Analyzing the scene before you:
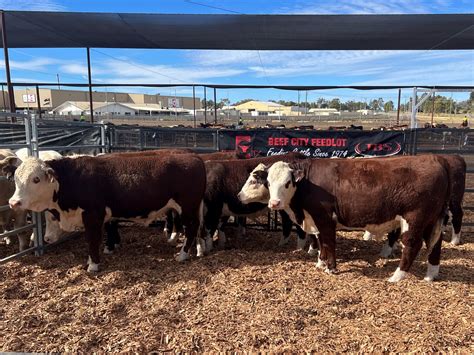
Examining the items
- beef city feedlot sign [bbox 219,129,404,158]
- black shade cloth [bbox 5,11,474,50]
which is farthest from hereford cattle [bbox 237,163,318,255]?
black shade cloth [bbox 5,11,474,50]

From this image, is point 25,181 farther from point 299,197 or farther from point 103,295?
point 299,197

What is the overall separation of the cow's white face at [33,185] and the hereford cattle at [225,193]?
2.23m

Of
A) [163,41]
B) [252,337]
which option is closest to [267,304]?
[252,337]

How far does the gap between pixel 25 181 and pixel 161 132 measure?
12.3ft

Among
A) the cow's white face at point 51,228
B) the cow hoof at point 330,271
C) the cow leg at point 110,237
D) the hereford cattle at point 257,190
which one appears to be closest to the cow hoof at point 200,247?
the hereford cattle at point 257,190

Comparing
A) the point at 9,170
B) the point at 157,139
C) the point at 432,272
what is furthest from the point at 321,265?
the point at 157,139

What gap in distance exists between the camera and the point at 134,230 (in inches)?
278

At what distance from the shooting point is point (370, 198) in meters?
4.74

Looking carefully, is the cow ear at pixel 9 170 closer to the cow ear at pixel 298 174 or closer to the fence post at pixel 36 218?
A: the fence post at pixel 36 218

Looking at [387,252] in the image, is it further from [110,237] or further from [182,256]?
[110,237]

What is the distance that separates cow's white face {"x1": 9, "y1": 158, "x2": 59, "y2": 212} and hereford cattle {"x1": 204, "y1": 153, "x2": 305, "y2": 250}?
2.23m

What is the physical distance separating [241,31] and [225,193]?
567 centimetres

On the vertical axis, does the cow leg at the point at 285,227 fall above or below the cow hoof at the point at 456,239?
above

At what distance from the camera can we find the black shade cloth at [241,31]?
9094 mm
